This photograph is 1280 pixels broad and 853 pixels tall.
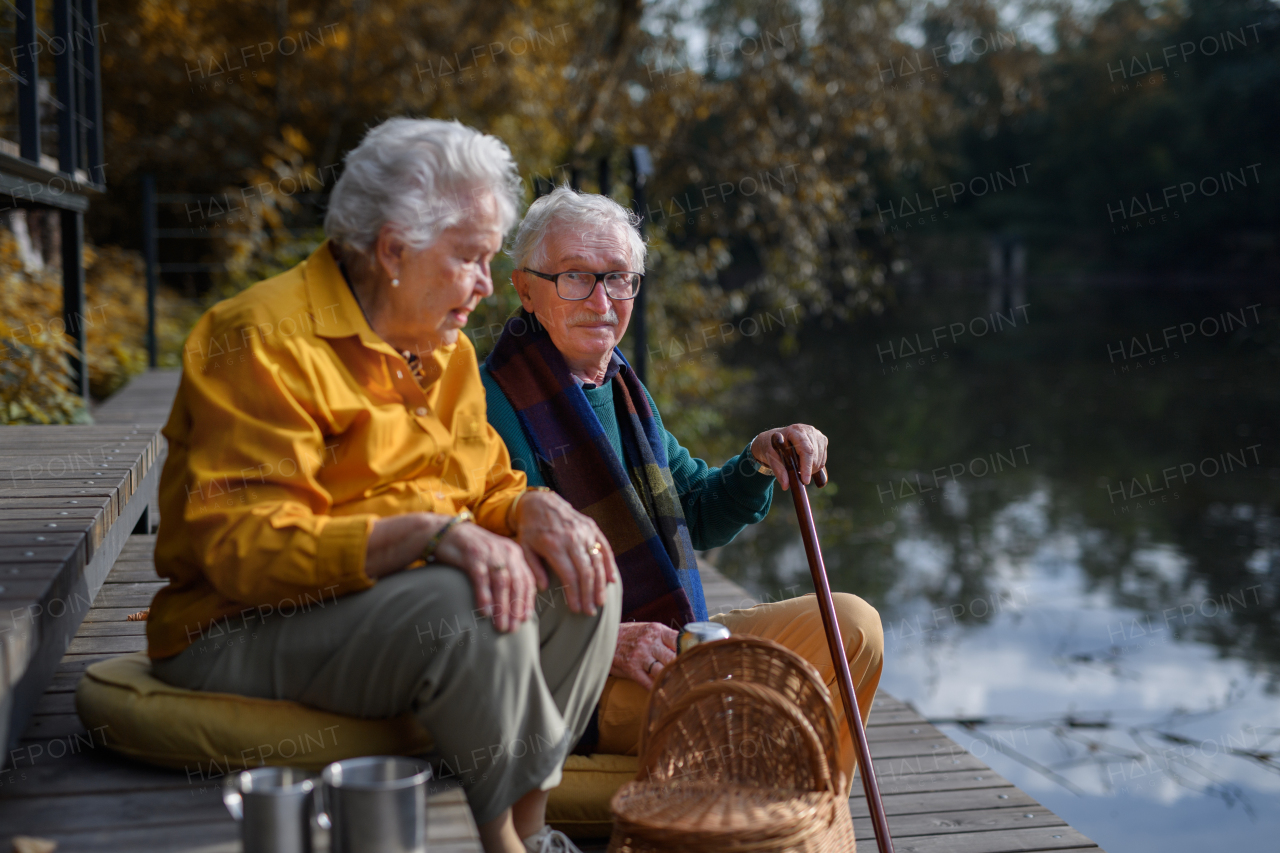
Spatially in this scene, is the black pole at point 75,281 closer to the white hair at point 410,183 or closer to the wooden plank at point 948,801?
the white hair at point 410,183

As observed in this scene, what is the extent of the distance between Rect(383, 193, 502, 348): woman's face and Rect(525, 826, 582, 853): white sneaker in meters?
0.70

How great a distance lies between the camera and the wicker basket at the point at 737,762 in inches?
58.6

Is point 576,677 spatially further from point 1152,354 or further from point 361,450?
point 1152,354

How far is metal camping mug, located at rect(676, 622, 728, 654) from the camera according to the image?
1.69 meters

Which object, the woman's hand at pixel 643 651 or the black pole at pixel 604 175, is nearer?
the woman's hand at pixel 643 651

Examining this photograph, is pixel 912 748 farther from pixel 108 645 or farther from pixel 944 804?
pixel 108 645

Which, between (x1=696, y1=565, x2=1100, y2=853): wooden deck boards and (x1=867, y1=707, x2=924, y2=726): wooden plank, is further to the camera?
(x1=867, y1=707, x2=924, y2=726): wooden plank

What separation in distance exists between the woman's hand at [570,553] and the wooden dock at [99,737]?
29 cm

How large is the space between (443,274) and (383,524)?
351 millimetres

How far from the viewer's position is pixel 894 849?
82.6 inches

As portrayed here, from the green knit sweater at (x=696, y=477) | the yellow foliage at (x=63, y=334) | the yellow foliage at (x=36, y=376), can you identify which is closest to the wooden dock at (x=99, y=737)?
the green knit sweater at (x=696, y=477)

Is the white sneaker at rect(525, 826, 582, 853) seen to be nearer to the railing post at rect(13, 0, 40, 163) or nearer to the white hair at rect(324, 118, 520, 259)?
the white hair at rect(324, 118, 520, 259)

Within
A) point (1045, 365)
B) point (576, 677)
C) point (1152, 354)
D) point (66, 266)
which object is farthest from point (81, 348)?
point (1152, 354)

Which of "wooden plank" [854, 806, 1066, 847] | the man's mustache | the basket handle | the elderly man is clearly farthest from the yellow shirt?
"wooden plank" [854, 806, 1066, 847]
